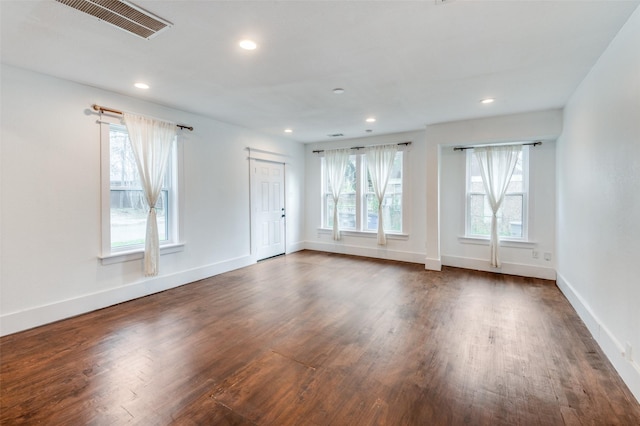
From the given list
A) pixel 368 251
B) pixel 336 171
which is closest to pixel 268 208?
pixel 336 171

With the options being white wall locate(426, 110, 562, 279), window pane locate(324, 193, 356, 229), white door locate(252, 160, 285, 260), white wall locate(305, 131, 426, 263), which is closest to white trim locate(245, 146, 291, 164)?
white door locate(252, 160, 285, 260)

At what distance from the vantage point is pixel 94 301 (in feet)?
11.3

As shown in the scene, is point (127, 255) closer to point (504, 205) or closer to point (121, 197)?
point (121, 197)

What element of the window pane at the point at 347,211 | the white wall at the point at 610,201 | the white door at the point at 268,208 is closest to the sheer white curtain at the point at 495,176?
the white wall at the point at 610,201

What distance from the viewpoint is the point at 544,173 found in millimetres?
4688

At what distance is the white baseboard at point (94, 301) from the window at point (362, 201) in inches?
119

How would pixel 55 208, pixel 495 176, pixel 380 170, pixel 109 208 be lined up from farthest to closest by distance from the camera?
1. pixel 380 170
2. pixel 495 176
3. pixel 109 208
4. pixel 55 208

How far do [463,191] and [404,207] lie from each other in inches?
44.4

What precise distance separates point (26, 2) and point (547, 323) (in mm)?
5204

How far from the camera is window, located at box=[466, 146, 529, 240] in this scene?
489 cm

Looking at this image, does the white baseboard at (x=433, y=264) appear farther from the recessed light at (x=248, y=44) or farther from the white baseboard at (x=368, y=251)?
the recessed light at (x=248, y=44)

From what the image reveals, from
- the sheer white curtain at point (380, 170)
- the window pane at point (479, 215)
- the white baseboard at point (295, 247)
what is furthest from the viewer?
the white baseboard at point (295, 247)

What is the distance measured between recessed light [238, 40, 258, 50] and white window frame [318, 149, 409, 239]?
4.14 metres

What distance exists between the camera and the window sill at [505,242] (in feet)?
15.8
